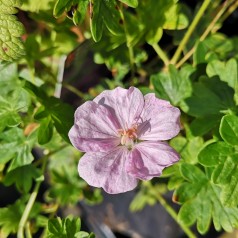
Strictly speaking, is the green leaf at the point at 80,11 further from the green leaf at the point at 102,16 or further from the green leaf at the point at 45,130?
the green leaf at the point at 45,130

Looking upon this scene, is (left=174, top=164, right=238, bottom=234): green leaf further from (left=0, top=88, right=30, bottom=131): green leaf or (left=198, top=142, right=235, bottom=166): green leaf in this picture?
(left=0, top=88, right=30, bottom=131): green leaf

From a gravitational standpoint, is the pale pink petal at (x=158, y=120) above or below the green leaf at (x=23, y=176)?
above

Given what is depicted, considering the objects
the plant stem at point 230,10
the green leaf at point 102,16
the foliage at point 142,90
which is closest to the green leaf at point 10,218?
the foliage at point 142,90

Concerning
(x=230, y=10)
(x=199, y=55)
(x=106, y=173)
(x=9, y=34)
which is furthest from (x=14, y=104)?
(x=230, y=10)

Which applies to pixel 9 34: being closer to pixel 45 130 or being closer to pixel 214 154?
pixel 45 130

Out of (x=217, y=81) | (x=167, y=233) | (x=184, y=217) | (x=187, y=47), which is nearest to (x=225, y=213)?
(x=184, y=217)

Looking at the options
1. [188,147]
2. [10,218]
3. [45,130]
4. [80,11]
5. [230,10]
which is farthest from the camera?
[230,10]

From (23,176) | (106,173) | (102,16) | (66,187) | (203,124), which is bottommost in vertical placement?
(66,187)

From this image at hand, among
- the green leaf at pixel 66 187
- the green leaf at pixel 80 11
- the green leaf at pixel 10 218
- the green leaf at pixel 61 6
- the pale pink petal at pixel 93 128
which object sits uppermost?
the green leaf at pixel 61 6

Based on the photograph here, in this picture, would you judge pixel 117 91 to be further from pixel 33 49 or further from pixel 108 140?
pixel 33 49
